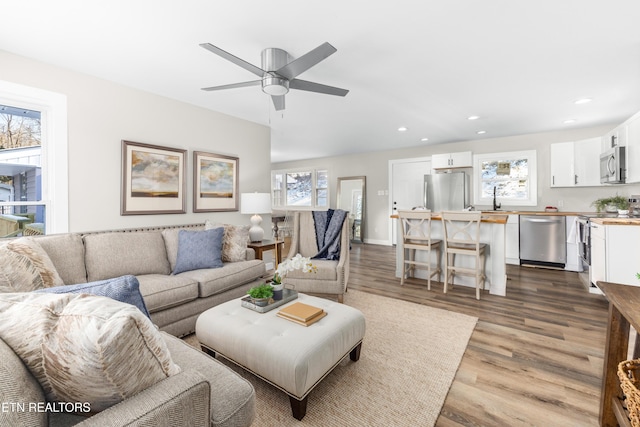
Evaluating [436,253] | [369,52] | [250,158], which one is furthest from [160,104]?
[436,253]

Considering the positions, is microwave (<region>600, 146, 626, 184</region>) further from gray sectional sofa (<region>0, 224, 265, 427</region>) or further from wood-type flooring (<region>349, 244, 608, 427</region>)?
gray sectional sofa (<region>0, 224, 265, 427</region>)

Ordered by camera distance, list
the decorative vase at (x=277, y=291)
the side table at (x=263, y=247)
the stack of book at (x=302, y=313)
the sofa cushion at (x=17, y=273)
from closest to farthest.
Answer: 1. the sofa cushion at (x=17, y=273)
2. the stack of book at (x=302, y=313)
3. the decorative vase at (x=277, y=291)
4. the side table at (x=263, y=247)

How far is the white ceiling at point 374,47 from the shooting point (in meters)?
1.85

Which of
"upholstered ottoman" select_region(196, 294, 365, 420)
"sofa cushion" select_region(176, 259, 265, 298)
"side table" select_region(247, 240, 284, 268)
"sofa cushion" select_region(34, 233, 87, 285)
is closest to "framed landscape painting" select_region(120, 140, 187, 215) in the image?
"sofa cushion" select_region(34, 233, 87, 285)

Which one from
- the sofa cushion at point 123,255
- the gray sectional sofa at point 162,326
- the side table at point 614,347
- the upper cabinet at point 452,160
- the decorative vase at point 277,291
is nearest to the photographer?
the gray sectional sofa at point 162,326

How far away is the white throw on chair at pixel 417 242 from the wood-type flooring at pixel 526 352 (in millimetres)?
230

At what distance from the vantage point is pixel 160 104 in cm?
333

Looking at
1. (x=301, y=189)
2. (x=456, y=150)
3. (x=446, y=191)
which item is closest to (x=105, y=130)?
(x=446, y=191)

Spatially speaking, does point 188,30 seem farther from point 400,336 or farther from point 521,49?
point 400,336

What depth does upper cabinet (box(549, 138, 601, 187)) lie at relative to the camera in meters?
4.41

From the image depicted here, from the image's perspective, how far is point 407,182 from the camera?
21.4 ft

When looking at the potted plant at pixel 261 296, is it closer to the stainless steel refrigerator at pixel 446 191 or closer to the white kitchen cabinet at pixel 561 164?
the stainless steel refrigerator at pixel 446 191

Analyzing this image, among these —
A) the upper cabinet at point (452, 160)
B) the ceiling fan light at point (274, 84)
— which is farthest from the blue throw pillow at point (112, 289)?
the upper cabinet at point (452, 160)

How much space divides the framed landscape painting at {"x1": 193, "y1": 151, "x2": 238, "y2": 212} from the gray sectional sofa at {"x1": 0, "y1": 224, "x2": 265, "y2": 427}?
1.28 feet
